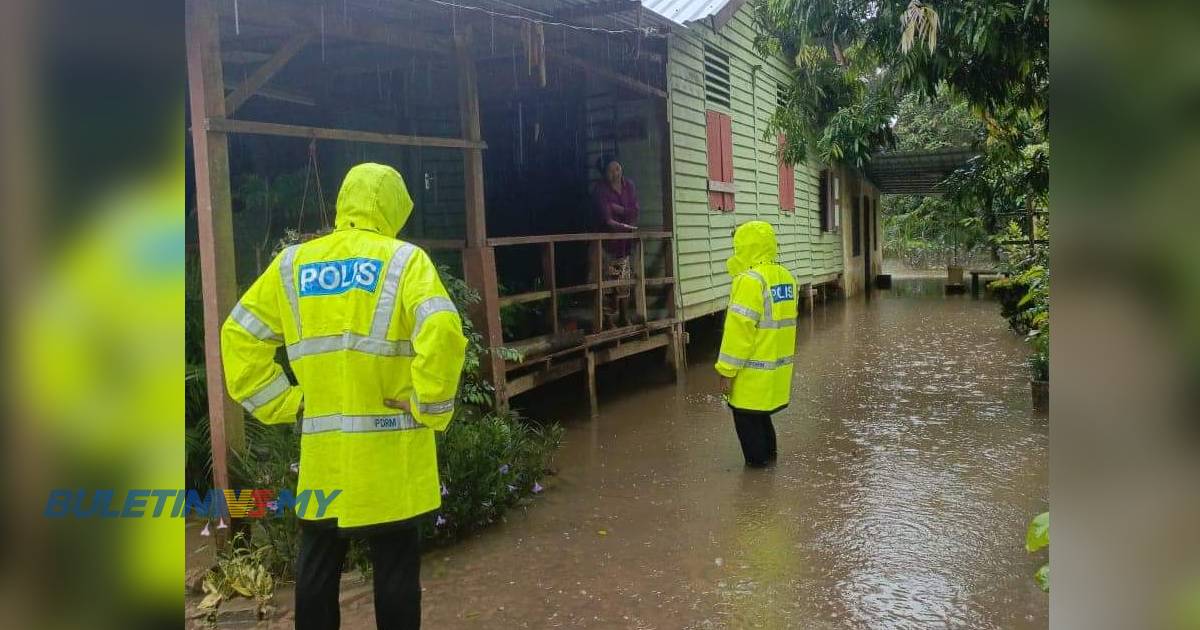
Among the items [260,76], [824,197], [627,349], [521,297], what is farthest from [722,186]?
[260,76]

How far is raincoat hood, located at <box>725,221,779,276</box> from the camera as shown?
6.02 meters

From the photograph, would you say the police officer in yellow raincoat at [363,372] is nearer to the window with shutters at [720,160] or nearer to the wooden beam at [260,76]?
the wooden beam at [260,76]

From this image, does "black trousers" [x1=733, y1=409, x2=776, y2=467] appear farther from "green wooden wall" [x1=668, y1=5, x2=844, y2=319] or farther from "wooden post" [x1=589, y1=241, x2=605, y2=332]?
"green wooden wall" [x1=668, y1=5, x2=844, y2=319]

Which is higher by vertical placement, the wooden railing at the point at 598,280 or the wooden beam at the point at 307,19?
the wooden beam at the point at 307,19

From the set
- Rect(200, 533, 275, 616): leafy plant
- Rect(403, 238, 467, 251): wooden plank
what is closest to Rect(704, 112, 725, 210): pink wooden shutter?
Rect(403, 238, 467, 251): wooden plank

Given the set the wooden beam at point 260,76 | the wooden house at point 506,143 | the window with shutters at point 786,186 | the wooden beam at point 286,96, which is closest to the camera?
the wooden beam at point 260,76

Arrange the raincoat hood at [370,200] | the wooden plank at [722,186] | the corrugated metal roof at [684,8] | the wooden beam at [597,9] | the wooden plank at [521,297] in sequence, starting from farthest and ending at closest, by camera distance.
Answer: the wooden plank at [722,186] < the corrugated metal roof at [684,8] < the wooden beam at [597,9] < the wooden plank at [521,297] < the raincoat hood at [370,200]

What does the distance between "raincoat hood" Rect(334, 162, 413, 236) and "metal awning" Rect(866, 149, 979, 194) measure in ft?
47.4

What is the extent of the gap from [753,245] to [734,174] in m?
7.41

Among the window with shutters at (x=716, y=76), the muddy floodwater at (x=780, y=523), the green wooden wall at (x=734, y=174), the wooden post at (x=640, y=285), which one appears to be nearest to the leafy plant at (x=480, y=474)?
the muddy floodwater at (x=780, y=523)

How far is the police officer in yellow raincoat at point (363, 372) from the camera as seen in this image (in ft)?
9.19

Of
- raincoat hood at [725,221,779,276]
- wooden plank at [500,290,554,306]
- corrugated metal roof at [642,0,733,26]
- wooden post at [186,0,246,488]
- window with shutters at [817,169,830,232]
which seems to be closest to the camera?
wooden post at [186,0,246,488]

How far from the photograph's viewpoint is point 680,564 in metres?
4.45

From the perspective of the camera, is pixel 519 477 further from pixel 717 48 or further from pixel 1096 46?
pixel 717 48
